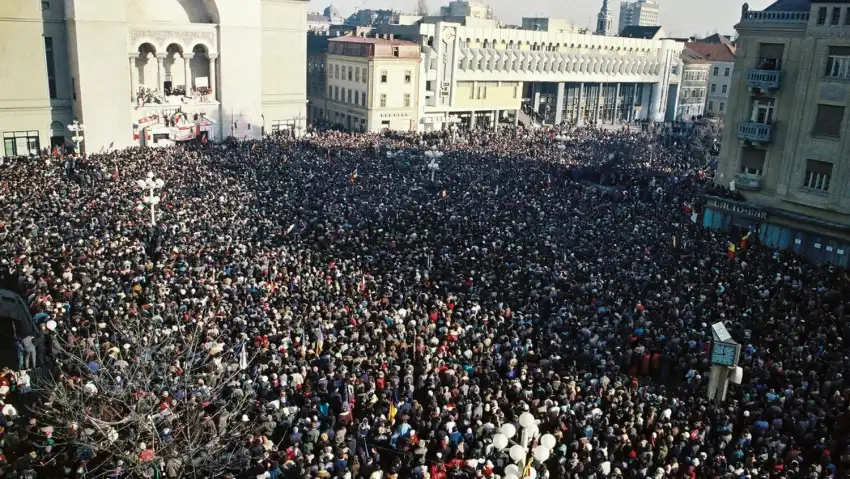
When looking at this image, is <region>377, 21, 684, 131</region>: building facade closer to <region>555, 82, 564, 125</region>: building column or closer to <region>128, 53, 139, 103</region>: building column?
<region>555, 82, 564, 125</region>: building column

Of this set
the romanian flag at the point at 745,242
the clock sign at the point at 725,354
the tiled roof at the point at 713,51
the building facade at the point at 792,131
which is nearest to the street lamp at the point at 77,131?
the building facade at the point at 792,131

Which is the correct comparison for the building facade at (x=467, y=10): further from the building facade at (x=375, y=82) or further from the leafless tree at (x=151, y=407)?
the leafless tree at (x=151, y=407)

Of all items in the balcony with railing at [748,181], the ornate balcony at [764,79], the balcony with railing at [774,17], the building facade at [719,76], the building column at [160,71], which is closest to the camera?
the balcony with railing at [774,17]

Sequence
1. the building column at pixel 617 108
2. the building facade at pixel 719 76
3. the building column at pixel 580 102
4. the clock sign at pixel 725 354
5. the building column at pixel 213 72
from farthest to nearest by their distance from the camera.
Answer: the building facade at pixel 719 76
the building column at pixel 617 108
the building column at pixel 580 102
the building column at pixel 213 72
the clock sign at pixel 725 354

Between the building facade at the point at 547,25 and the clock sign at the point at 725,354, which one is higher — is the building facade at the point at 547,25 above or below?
above

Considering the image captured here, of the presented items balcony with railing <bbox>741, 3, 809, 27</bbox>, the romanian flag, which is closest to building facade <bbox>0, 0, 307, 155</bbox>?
balcony with railing <bbox>741, 3, 809, 27</bbox>

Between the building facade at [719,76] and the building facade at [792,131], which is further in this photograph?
the building facade at [719,76]

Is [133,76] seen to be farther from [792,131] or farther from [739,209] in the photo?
[792,131]
